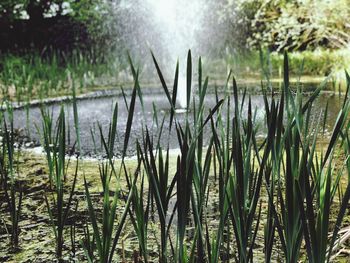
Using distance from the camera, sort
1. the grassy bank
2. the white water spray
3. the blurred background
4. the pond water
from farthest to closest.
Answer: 1. the white water spray
2. the blurred background
3. the grassy bank
4. the pond water

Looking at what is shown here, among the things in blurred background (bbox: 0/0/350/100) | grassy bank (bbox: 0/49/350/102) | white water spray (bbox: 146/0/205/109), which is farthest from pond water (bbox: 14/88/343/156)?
white water spray (bbox: 146/0/205/109)

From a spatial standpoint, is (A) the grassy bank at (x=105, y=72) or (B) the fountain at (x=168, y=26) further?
A: (B) the fountain at (x=168, y=26)

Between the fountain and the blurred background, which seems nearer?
the blurred background

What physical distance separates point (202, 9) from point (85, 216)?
12.7 meters

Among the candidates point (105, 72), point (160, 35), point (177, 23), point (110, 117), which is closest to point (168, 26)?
point (160, 35)

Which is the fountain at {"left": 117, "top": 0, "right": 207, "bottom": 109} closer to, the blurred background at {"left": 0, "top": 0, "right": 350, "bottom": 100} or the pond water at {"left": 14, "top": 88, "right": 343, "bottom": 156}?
the blurred background at {"left": 0, "top": 0, "right": 350, "bottom": 100}

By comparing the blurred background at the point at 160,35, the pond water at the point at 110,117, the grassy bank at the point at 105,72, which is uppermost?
the blurred background at the point at 160,35

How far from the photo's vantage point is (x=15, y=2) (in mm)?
10422

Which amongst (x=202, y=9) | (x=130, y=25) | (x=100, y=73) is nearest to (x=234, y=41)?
(x=202, y=9)

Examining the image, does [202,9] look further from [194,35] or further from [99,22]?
[99,22]

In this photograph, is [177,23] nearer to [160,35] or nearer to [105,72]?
[160,35]

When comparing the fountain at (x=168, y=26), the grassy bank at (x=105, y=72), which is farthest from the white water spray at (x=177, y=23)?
the grassy bank at (x=105, y=72)

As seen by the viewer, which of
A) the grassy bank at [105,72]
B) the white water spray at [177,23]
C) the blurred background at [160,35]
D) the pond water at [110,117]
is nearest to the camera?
the pond water at [110,117]

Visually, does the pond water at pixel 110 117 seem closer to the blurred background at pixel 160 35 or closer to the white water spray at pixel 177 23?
the blurred background at pixel 160 35
